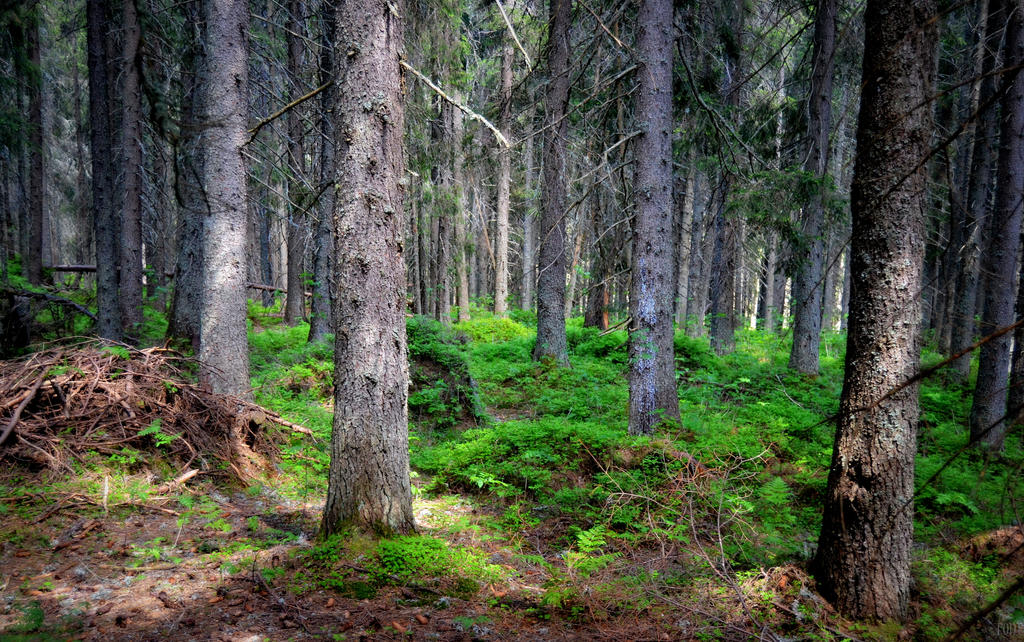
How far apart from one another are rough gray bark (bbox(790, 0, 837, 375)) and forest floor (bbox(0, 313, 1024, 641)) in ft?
12.0

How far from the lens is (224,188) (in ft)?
22.9

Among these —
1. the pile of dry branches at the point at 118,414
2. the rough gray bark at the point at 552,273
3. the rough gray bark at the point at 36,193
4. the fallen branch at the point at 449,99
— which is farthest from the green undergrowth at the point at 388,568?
the rough gray bark at the point at 36,193

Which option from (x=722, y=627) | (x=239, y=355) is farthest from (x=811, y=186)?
(x=239, y=355)

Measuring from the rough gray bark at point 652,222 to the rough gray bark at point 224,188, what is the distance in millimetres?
5269

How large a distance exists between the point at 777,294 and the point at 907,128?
2797 cm

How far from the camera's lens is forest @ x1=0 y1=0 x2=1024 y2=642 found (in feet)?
12.0

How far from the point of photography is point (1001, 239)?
27.5 feet

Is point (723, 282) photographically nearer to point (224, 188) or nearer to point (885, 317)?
point (885, 317)

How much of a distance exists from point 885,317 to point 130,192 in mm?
12700

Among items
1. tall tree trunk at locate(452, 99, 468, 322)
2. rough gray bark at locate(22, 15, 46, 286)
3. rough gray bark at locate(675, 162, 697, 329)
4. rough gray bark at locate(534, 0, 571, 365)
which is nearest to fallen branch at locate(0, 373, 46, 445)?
→ tall tree trunk at locate(452, 99, 468, 322)


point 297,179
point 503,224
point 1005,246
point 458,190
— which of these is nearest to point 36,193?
point 297,179

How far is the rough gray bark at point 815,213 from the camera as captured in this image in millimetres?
10492

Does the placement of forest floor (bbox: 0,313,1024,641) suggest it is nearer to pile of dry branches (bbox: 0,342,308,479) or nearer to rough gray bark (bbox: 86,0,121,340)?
pile of dry branches (bbox: 0,342,308,479)

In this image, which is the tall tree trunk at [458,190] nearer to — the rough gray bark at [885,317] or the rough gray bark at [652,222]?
the rough gray bark at [652,222]
